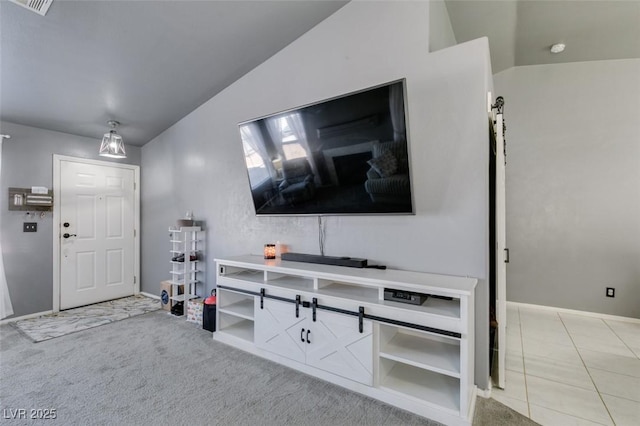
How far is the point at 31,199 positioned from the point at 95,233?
804 millimetres

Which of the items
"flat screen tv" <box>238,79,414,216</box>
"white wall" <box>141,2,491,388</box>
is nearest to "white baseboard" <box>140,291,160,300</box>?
"white wall" <box>141,2,491,388</box>

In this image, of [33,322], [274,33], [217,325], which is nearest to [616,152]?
[274,33]

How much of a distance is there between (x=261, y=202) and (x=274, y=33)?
1576 mm

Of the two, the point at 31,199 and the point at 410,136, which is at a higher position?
the point at 410,136

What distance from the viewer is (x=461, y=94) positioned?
78.7 inches

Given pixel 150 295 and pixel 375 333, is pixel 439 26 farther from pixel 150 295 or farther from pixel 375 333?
pixel 150 295

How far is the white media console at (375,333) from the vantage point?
1.67 metres

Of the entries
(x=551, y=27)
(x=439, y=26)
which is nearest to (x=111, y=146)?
(x=439, y=26)

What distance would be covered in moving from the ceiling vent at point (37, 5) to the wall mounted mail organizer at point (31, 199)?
92.7 inches

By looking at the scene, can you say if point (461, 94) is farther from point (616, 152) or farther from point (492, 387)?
point (616, 152)

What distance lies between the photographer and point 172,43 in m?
2.49

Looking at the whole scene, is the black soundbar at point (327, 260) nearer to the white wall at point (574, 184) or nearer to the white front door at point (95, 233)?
the white wall at point (574, 184)

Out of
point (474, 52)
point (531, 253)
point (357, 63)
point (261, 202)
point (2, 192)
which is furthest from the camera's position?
point (531, 253)

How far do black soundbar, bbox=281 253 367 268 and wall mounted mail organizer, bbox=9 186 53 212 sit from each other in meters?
3.12
